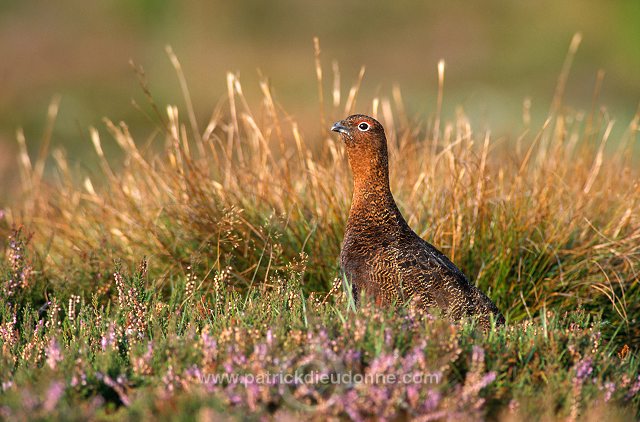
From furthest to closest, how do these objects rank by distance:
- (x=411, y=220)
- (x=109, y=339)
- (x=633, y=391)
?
(x=411, y=220)
(x=109, y=339)
(x=633, y=391)

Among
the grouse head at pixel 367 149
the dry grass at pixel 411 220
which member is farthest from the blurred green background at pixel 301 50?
the grouse head at pixel 367 149

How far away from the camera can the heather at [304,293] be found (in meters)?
2.94

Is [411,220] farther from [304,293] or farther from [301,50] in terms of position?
[301,50]

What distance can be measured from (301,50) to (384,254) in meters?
16.4

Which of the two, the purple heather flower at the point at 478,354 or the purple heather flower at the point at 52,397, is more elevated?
the purple heather flower at the point at 52,397

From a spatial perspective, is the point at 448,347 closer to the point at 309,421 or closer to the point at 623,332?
the point at 309,421

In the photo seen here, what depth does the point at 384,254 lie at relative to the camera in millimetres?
4188

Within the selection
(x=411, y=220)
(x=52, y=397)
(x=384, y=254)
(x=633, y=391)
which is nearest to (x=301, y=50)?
(x=411, y=220)

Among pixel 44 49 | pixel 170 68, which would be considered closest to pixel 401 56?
pixel 170 68

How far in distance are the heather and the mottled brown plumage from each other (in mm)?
149

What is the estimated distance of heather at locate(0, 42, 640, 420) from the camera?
294 centimetres

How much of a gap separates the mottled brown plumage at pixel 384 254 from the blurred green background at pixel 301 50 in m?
10.1

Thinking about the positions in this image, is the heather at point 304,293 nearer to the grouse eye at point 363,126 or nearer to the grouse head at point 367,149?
the grouse head at point 367,149

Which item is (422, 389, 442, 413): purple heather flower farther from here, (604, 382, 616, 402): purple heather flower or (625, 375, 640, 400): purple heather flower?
(625, 375, 640, 400): purple heather flower
